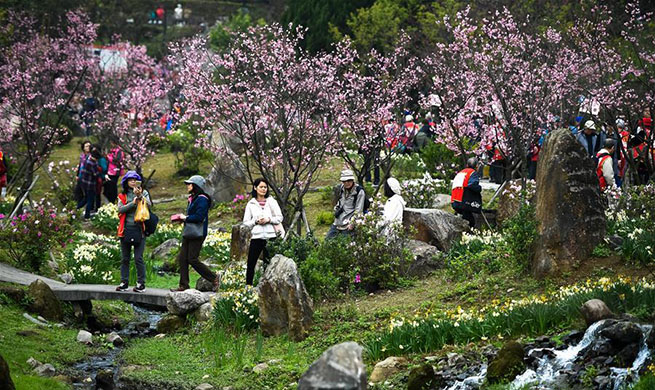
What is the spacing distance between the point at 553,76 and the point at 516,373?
40.1 ft

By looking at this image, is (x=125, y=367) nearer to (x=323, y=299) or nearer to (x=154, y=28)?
A: (x=323, y=299)

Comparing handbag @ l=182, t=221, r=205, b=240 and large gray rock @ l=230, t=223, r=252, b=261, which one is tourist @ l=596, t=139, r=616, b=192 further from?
handbag @ l=182, t=221, r=205, b=240

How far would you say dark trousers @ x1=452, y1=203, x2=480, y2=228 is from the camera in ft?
52.9

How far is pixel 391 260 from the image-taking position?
1318 cm

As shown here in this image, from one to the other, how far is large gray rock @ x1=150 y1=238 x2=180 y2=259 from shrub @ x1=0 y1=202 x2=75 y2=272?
105 inches

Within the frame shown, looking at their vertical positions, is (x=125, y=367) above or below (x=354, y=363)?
below

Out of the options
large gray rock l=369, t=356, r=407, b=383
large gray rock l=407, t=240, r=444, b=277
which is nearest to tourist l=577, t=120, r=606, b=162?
large gray rock l=407, t=240, r=444, b=277

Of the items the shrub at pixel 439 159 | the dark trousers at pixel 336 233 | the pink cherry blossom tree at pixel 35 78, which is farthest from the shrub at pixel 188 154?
the dark trousers at pixel 336 233

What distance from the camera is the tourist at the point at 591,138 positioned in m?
18.2

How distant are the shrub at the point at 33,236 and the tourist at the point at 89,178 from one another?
610 cm

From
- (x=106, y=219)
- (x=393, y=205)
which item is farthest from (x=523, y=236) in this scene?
(x=106, y=219)

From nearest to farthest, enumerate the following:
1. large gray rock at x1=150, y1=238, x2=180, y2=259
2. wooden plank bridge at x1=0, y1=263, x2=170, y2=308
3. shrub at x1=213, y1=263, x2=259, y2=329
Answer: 1. shrub at x1=213, y1=263, x2=259, y2=329
2. wooden plank bridge at x1=0, y1=263, x2=170, y2=308
3. large gray rock at x1=150, y1=238, x2=180, y2=259

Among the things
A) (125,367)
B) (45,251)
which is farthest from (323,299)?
(45,251)

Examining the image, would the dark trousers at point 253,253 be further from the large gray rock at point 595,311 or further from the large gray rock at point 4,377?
the large gray rock at point 595,311
